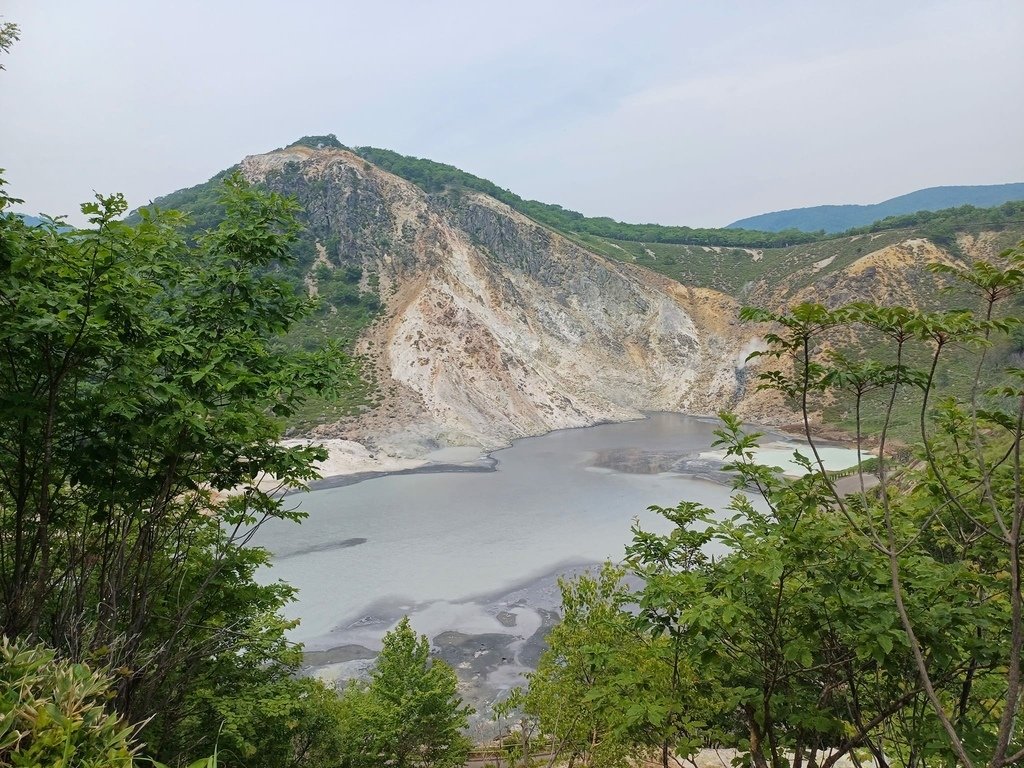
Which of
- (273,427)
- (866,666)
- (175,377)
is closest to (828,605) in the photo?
(866,666)

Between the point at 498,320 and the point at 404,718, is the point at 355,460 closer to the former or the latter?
the point at 498,320

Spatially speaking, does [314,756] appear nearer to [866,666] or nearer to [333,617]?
[866,666]

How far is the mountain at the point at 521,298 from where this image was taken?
49375 millimetres

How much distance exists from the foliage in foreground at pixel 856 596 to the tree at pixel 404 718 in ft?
19.0

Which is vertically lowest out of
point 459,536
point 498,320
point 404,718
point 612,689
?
point 459,536

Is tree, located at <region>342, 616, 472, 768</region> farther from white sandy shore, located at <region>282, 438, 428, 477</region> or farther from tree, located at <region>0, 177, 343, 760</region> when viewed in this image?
white sandy shore, located at <region>282, 438, 428, 477</region>

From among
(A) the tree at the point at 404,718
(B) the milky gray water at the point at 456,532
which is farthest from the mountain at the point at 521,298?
(A) the tree at the point at 404,718

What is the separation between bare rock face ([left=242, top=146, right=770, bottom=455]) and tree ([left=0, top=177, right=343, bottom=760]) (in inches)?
1497

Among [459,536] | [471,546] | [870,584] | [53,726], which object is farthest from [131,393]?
[459,536]

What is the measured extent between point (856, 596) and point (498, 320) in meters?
57.3

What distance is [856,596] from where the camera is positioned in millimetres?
3137

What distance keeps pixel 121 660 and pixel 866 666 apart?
450 centimetres

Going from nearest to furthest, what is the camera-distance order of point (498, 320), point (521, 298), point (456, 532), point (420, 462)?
point (456, 532), point (420, 462), point (498, 320), point (521, 298)

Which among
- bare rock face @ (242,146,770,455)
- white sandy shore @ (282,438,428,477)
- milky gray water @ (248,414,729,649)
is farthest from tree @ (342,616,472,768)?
bare rock face @ (242,146,770,455)
